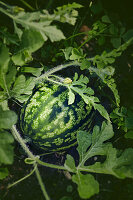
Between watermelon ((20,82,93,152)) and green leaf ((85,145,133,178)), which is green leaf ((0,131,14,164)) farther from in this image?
green leaf ((85,145,133,178))

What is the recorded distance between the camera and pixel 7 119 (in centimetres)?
144

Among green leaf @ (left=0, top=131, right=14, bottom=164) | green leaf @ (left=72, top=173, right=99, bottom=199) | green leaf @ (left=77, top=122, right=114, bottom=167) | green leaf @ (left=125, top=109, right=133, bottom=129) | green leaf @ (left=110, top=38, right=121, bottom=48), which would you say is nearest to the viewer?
green leaf @ (left=0, top=131, right=14, bottom=164)

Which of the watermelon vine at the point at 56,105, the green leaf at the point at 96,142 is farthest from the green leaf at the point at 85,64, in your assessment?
the green leaf at the point at 96,142

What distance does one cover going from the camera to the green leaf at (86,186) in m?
1.48

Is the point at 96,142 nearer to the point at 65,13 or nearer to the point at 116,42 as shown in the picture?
the point at 116,42

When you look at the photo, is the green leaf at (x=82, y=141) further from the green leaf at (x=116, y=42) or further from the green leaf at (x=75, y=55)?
the green leaf at (x=116, y=42)

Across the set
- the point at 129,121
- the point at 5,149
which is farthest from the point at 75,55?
the point at 5,149

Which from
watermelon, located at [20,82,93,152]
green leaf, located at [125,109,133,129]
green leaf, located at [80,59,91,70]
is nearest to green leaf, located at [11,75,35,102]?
watermelon, located at [20,82,93,152]

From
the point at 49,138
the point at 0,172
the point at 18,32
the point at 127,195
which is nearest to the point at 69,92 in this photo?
the point at 49,138

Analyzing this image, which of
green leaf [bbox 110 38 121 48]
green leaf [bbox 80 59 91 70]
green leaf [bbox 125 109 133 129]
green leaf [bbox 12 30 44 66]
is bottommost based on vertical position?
green leaf [bbox 125 109 133 129]

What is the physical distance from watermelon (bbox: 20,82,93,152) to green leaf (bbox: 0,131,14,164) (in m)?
0.42

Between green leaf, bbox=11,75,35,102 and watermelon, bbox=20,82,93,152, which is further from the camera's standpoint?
watermelon, bbox=20,82,93,152

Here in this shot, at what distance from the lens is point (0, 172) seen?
5.42ft

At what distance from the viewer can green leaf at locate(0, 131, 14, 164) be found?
136cm
